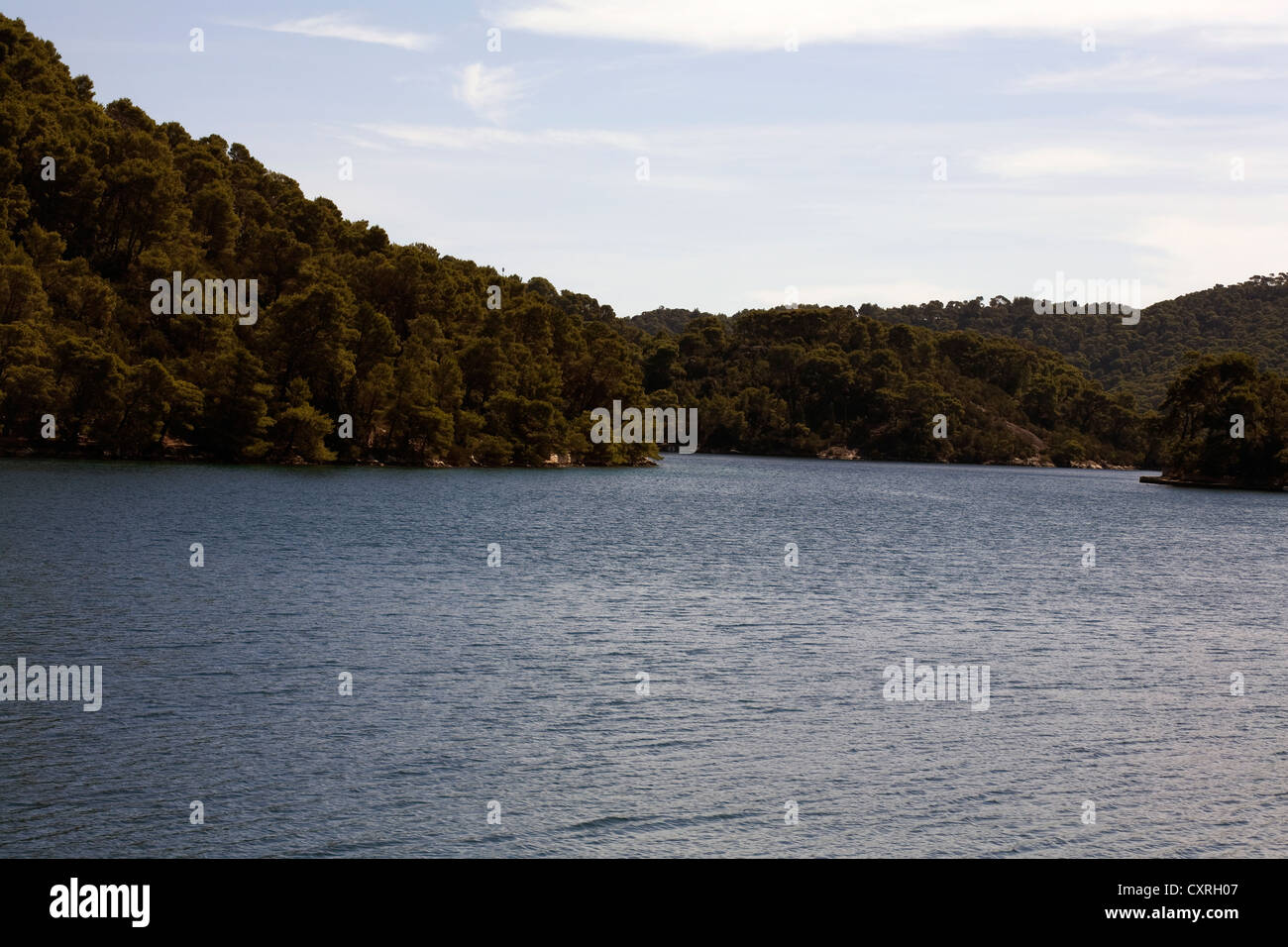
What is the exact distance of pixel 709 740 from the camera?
21.8m

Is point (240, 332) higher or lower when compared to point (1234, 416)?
higher

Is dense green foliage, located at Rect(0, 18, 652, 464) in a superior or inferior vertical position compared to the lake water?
superior

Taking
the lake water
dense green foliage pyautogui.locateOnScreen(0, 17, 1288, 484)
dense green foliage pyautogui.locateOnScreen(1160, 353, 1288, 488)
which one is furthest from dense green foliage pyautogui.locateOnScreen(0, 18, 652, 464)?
dense green foliage pyautogui.locateOnScreen(1160, 353, 1288, 488)

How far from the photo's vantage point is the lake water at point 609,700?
684 inches

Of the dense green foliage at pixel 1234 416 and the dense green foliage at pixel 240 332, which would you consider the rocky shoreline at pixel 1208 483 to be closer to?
the dense green foliage at pixel 1234 416

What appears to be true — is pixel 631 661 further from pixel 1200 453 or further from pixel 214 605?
pixel 1200 453

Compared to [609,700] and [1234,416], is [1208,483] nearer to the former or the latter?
[1234,416]

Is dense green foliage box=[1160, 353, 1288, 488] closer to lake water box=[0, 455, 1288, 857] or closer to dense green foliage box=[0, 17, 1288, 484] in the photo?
dense green foliage box=[0, 17, 1288, 484]

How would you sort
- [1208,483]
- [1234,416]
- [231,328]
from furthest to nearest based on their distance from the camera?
[1208,483] < [1234,416] < [231,328]

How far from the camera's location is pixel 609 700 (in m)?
24.4

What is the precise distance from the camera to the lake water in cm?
1738

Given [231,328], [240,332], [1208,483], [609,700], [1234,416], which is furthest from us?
[1208,483]

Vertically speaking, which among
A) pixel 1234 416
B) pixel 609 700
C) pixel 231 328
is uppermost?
pixel 231 328

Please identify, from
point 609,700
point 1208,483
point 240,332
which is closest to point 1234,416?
point 1208,483
